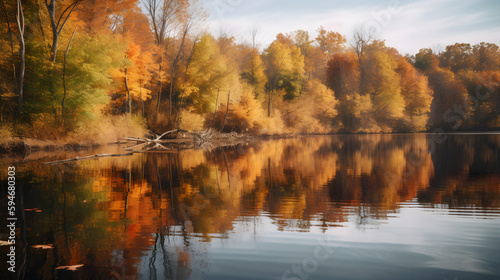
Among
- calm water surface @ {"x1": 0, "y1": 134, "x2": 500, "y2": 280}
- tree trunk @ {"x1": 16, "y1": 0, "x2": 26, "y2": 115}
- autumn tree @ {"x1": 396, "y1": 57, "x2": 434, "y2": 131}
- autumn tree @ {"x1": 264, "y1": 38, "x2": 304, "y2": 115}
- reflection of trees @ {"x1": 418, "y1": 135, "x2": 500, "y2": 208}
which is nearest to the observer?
calm water surface @ {"x1": 0, "y1": 134, "x2": 500, "y2": 280}

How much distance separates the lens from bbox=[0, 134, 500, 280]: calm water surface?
444cm

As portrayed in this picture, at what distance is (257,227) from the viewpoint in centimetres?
628

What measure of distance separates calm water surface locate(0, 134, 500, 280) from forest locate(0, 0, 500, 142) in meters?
14.2

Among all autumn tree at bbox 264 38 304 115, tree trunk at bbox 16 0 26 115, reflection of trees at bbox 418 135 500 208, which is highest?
autumn tree at bbox 264 38 304 115

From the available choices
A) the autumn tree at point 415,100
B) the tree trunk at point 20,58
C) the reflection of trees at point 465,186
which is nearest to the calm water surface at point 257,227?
the reflection of trees at point 465,186

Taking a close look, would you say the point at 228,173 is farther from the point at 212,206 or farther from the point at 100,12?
the point at 100,12

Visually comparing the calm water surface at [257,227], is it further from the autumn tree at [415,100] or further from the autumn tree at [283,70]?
the autumn tree at [415,100]

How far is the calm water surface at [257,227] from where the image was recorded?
4.44 m

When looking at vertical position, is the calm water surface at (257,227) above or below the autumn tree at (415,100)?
below

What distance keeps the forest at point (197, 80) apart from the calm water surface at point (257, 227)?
14.2 m

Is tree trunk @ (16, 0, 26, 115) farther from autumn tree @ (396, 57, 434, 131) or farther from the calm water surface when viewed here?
autumn tree @ (396, 57, 434, 131)

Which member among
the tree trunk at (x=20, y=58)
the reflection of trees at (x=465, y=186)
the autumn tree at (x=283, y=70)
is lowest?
the reflection of trees at (x=465, y=186)

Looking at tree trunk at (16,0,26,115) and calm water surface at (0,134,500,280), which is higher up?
tree trunk at (16,0,26,115)

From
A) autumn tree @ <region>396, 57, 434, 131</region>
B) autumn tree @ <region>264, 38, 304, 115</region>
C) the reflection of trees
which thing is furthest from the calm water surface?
autumn tree @ <region>396, 57, 434, 131</region>
